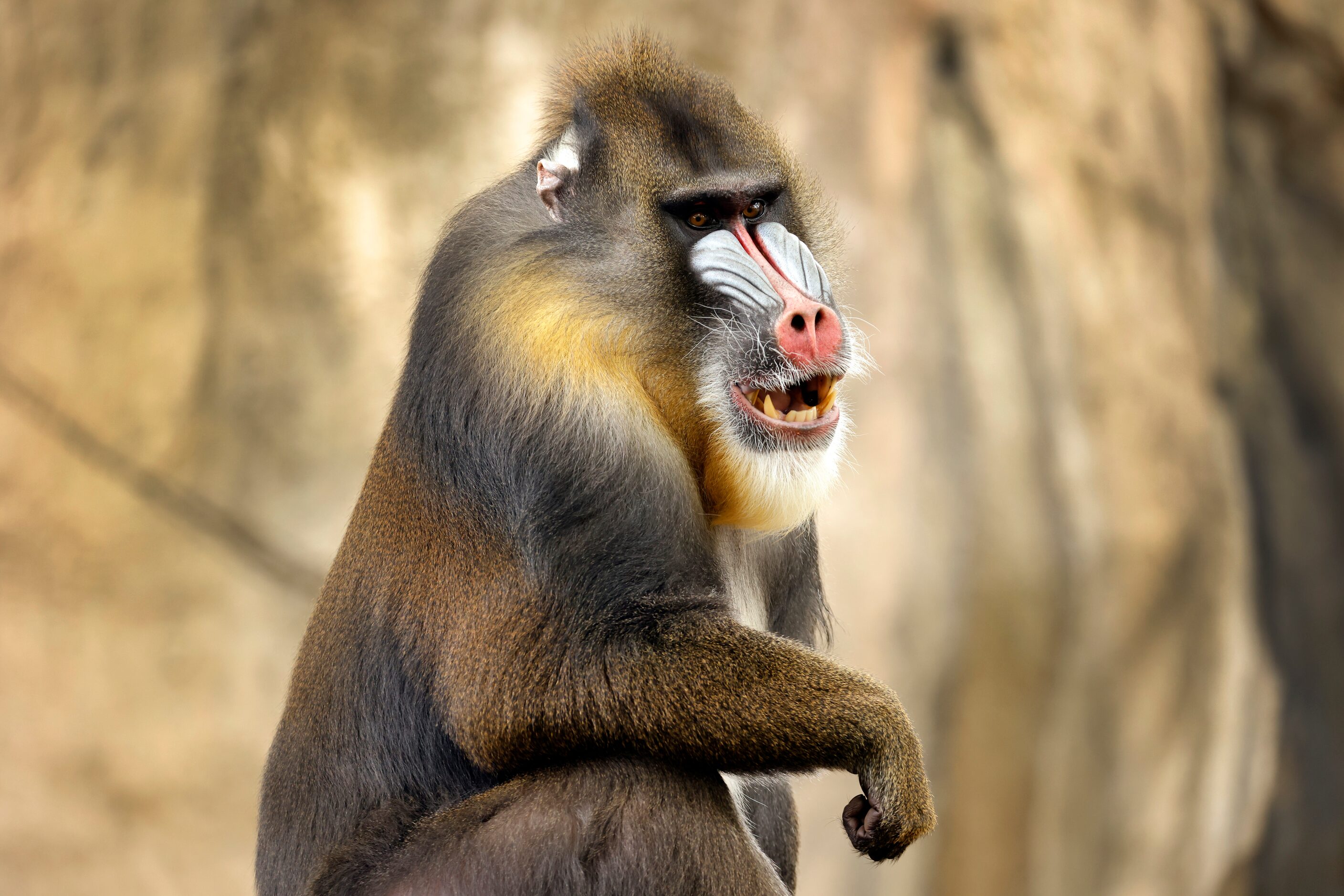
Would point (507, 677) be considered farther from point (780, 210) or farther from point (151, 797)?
point (151, 797)

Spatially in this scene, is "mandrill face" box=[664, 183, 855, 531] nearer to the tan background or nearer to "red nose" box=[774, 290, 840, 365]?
"red nose" box=[774, 290, 840, 365]

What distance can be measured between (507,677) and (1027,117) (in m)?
4.77

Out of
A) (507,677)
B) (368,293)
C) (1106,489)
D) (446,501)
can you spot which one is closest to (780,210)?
(446,501)

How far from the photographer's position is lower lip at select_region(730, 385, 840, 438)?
271cm

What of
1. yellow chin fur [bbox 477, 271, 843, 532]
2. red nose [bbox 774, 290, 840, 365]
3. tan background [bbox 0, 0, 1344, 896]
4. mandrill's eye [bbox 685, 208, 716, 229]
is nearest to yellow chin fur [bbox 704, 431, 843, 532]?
yellow chin fur [bbox 477, 271, 843, 532]

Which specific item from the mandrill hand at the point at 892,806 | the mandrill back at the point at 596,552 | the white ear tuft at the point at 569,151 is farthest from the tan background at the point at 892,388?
the mandrill hand at the point at 892,806

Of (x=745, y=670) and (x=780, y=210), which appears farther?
(x=780, y=210)

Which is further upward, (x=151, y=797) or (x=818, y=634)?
(x=818, y=634)

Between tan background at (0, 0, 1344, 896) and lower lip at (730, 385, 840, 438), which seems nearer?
lower lip at (730, 385, 840, 438)

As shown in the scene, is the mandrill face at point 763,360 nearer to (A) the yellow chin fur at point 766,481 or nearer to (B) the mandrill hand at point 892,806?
(A) the yellow chin fur at point 766,481

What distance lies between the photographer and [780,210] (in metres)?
2.95

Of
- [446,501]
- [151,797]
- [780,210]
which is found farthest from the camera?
[151,797]

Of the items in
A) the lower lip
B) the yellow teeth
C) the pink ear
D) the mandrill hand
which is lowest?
the mandrill hand

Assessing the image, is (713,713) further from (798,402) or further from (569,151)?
(569,151)
